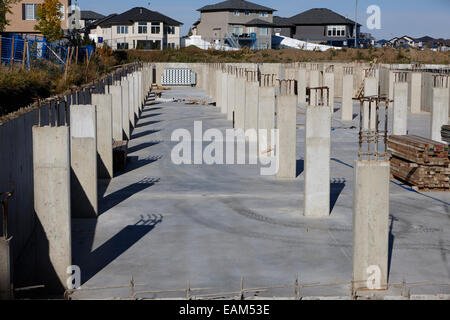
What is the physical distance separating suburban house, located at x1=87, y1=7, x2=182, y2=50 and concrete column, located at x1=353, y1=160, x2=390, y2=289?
97922 mm

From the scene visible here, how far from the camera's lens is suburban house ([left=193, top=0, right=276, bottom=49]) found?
116 m

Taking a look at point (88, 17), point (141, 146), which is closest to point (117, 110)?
point (141, 146)

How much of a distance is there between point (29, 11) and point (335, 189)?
163 feet

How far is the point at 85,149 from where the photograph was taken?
17.8 metres

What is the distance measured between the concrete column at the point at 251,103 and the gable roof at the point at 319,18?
95.8 meters

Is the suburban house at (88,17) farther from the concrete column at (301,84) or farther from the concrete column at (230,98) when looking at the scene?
the concrete column at (230,98)

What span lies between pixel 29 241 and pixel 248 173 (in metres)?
10.1

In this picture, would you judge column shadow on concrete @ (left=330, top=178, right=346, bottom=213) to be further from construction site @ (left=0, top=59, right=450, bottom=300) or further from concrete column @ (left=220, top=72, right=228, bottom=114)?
concrete column @ (left=220, top=72, right=228, bottom=114)

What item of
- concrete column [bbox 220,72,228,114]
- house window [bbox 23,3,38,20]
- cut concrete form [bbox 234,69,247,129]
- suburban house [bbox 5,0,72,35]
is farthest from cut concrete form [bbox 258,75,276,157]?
house window [bbox 23,3,38,20]

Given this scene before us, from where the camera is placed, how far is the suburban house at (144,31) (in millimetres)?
109438

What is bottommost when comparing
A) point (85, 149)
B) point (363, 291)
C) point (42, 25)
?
point (363, 291)

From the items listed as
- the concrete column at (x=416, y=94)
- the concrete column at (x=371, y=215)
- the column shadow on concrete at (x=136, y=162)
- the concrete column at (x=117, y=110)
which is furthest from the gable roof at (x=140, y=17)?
the concrete column at (x=371, y=215)
